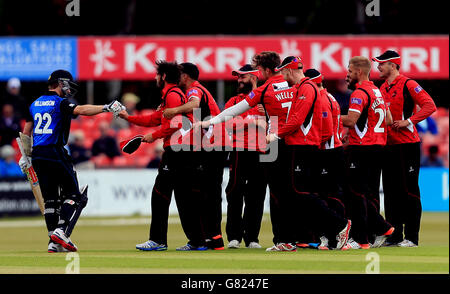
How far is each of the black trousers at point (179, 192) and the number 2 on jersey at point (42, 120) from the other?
1.59 metres

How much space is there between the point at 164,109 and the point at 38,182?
6.84ft

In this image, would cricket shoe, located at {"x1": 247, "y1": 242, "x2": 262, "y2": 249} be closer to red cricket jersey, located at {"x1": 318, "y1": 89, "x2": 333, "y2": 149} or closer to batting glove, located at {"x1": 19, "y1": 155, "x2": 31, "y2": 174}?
red cricket jersey, located at {"x1": 318, "y1": 89, "x2": 333, "y2": 149}

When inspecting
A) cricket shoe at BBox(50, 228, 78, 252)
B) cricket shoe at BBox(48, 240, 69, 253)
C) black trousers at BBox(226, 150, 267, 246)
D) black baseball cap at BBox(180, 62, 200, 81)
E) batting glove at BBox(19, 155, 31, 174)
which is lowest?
cricket shoe at BBox(48, 240, 69, 253)

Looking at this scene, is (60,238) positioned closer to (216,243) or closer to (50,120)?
(50,120)

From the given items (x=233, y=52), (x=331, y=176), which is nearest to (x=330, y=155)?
(x=331, y=176)

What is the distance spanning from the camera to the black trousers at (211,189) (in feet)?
45.2

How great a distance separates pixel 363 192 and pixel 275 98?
1881 millimetres

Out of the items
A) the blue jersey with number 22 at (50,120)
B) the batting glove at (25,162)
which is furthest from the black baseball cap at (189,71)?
the batting glove at (25,162)

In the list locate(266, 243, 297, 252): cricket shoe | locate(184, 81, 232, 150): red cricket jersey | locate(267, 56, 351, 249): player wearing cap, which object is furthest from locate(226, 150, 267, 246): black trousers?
locate(267, 56, 351, 249): player wearing cap

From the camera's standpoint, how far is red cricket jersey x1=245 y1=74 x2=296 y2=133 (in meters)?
13.0

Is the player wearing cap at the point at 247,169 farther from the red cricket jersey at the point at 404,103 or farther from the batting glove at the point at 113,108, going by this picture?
the red cricket jersey at the point at 404,103
